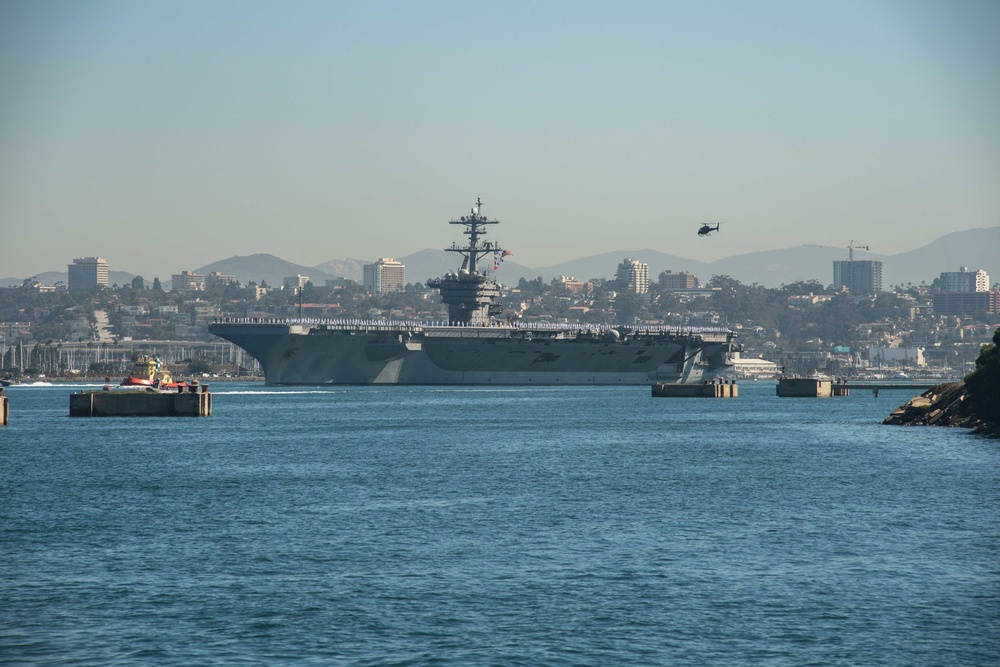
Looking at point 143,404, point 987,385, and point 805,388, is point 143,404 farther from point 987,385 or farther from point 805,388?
point 805,388

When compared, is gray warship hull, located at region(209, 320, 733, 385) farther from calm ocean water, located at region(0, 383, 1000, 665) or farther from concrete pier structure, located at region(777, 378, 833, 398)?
calm ocean water, located at region(0, 383, 1000, 665)

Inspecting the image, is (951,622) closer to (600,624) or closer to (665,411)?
(600,624)

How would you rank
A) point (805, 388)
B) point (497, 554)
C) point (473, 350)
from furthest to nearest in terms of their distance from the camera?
point (805, 388), point (473, 350), point (497, 554)

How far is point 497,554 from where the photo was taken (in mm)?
22188

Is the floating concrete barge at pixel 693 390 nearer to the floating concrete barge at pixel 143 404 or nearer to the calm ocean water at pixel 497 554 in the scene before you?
the floating concrete barge at pixel 143 404

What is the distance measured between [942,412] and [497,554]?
129ft

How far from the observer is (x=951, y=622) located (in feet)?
57.2

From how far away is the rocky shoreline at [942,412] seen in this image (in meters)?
Result: 54.5

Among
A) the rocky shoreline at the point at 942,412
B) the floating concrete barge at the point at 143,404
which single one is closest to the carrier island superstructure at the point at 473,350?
the floating concrete barge at the point at 143,404

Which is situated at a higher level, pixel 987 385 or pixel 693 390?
pixel 987 385

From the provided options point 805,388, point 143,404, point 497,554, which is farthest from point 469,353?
point 497,554

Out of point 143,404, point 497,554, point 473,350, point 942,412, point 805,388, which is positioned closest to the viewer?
point 497,554

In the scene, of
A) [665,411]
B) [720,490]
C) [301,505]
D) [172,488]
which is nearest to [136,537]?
[301,505]

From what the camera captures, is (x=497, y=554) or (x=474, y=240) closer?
(x=497, y=554)
